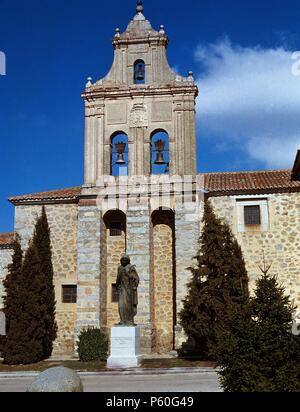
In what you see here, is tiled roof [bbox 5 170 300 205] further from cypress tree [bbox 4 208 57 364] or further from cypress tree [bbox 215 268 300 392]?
cypress tree [bbox 215 268 300 392]

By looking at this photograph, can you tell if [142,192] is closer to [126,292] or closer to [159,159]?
[159,159]

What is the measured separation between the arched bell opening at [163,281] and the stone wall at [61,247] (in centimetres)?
309

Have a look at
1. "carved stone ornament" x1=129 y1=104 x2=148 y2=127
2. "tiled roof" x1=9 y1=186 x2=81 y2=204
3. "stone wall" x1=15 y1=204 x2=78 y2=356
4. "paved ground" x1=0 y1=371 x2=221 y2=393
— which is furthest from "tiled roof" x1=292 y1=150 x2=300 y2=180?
"paved ground" x1=0 y1=371 x2=221 y2=393

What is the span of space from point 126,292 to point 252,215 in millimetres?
7320

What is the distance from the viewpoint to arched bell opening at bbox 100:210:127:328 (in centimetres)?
2027

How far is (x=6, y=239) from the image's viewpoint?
73.3ft

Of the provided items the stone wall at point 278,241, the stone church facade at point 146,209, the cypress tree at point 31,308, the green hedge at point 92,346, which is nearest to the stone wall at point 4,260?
the stone church facade at point 146,209

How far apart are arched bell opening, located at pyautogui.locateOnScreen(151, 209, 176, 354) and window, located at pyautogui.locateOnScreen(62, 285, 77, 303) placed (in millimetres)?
3100

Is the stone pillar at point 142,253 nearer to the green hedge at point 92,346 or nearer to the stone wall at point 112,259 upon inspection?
the stone wall at point 112,259

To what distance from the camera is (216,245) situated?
17.9 metres
